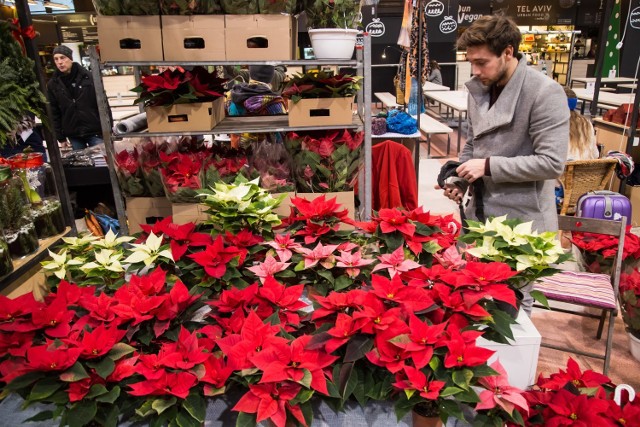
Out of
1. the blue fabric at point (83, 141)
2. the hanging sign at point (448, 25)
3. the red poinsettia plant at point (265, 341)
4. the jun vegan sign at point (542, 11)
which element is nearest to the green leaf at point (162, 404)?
the red poinsettia plant at point (265, 341)

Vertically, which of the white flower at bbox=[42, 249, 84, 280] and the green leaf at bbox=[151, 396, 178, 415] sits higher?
the white flower at bbox=[42, 249, 84, 280]

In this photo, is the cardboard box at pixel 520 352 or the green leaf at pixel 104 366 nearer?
the green leaf at pixel 104 366

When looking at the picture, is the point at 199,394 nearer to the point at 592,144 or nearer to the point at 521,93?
the point at 521,93

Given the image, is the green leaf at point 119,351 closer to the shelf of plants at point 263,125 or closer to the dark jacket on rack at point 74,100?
the shelf of plants at point 263,125

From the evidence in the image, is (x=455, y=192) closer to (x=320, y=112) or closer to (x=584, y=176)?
(x=320, y=112)

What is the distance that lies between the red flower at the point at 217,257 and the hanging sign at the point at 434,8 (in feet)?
35.6

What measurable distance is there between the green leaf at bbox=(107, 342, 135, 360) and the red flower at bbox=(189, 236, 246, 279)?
0.36 m

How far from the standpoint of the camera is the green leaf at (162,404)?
3.27 feet

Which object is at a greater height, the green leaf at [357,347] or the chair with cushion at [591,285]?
the green leaf at [357,347]

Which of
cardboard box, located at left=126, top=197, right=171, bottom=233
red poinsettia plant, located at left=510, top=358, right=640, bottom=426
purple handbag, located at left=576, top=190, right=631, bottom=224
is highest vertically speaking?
cardboard box, located at left=126, top=197, right=171, bottom=233

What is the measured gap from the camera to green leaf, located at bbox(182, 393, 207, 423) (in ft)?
3.29

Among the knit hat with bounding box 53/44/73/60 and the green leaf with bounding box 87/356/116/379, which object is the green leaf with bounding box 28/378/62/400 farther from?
the knit hat with bounding box 53/44/73/60

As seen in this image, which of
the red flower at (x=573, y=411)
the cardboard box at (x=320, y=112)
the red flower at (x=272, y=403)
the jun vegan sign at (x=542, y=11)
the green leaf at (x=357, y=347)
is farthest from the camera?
the jun vegan sign at (x=542, y=11)

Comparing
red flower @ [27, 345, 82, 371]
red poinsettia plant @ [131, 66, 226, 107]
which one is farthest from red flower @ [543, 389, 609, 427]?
red poinsettia plant @ [131, 66, 226, 107]
